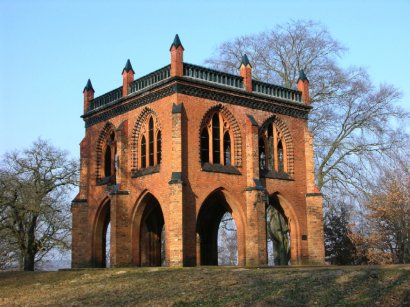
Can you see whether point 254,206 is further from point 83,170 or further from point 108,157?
point 83,170

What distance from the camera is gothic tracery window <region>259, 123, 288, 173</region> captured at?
28969mm

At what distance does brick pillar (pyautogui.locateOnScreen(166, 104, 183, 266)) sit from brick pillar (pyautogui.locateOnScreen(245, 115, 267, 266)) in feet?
11.6

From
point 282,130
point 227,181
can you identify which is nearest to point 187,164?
point 227,181

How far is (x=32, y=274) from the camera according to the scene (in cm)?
2538

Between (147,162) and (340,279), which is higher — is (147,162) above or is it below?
above

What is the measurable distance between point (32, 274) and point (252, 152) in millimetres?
11041

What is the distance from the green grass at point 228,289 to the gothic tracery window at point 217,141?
24.2 feet

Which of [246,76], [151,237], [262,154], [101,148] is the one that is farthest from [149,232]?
[246,76]

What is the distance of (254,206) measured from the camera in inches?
1038

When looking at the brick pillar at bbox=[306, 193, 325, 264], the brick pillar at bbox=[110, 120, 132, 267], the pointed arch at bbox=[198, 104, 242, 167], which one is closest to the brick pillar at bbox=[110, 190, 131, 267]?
the brick pillar at bbox=[110, 120, 132, 267]

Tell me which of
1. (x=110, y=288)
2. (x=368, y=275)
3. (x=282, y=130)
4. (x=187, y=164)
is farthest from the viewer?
(x=282, y=130)

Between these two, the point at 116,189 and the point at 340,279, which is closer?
the point at 340,279

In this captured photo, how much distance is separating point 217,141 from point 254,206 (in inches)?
137

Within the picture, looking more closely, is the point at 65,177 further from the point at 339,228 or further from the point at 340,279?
the point at 340,279
